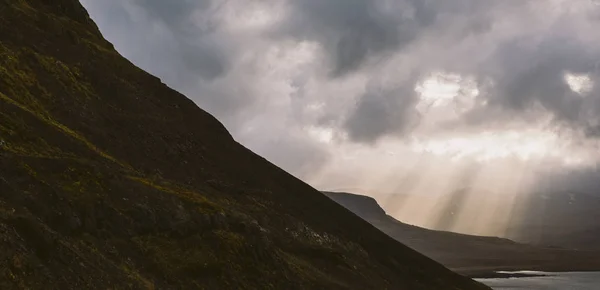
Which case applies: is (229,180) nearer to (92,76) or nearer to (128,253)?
(92,76)

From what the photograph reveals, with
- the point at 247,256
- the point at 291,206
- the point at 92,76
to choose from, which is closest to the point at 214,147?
the point at 291,206

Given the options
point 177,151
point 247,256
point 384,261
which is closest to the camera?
point 247,256

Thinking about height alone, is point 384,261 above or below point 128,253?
above

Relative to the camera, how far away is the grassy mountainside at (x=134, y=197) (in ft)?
114

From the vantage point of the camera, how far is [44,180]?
37.7 metres

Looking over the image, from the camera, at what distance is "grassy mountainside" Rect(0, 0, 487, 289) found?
3466cm

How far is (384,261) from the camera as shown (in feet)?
264

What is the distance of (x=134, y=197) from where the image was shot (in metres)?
45.0

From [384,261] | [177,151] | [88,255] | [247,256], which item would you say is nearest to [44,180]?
[88,255]

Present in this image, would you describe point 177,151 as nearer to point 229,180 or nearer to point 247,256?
point 229,180

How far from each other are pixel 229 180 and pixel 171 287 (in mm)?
38757

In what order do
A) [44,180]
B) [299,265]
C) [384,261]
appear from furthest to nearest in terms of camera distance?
[384,261] → [299,265] → [44,180]

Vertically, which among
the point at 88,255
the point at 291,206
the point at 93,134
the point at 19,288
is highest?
the point at 291,206

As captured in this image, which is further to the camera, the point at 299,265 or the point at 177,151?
the point at 177,151
